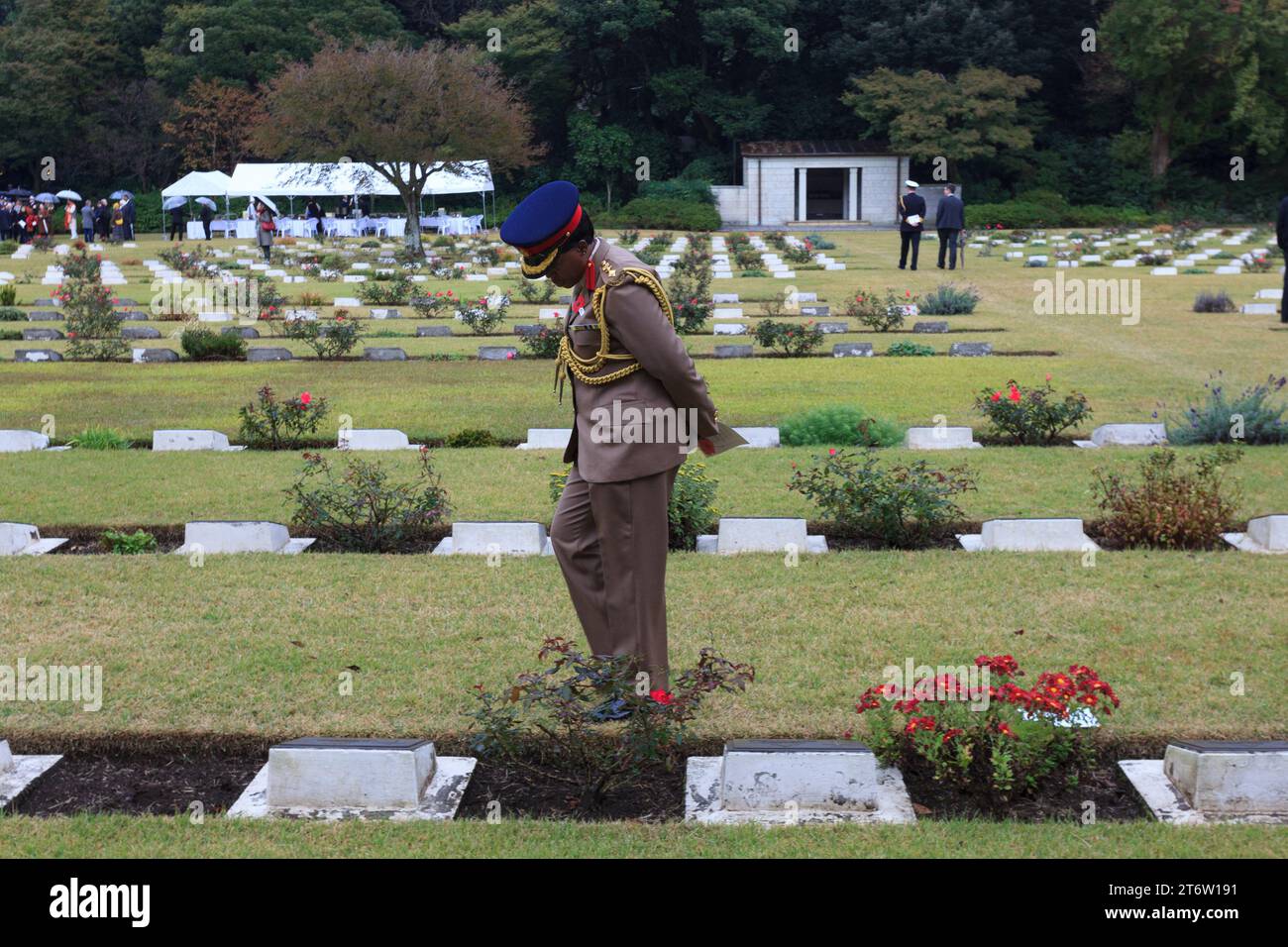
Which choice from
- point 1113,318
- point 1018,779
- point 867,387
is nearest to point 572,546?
point 1018,779

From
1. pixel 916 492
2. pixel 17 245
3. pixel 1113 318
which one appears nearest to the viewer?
pixel 916 492

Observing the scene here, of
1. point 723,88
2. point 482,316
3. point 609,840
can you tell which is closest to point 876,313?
point 482,316

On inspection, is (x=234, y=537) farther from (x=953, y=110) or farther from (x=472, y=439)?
(x=953, y=110)

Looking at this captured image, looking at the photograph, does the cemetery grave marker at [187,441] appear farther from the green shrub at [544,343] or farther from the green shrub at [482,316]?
the green shrub at [482,316]

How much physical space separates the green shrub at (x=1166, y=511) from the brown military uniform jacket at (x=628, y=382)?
3.95 m

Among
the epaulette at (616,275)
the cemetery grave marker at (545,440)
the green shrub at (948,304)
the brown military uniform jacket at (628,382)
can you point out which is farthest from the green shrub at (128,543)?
the green shrub at (948,304)

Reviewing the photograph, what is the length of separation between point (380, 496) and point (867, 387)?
694 centimetres

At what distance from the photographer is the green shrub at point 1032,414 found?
35.8 ft

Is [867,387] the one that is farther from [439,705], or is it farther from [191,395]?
[439,705]

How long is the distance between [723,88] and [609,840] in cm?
5150

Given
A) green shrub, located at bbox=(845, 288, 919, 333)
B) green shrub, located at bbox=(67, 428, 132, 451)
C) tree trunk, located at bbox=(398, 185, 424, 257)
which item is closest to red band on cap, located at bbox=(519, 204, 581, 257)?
green shrub, located at bbox=(67, 428, 132, 451)

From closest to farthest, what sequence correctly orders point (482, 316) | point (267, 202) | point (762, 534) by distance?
1. point (762, 534)
2. point (482, 316)
3. point (267, 202)

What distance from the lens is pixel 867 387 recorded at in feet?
45.7

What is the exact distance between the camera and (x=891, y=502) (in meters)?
7.99
